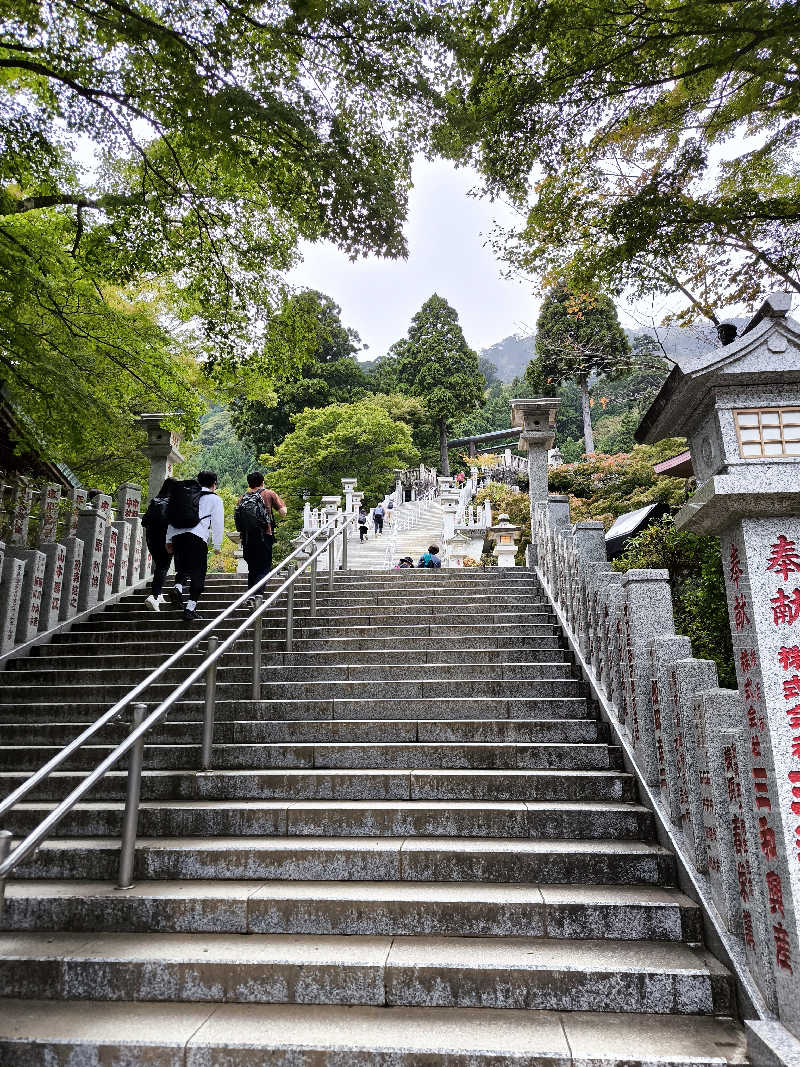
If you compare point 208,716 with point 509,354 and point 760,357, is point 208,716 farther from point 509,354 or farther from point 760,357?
point 509,354

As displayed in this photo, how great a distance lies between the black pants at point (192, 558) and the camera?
6.79 meters

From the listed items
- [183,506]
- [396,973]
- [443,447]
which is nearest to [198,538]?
[183,506]

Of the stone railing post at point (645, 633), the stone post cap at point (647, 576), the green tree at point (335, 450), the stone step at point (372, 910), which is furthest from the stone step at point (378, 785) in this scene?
the green tree at point (335, 450)

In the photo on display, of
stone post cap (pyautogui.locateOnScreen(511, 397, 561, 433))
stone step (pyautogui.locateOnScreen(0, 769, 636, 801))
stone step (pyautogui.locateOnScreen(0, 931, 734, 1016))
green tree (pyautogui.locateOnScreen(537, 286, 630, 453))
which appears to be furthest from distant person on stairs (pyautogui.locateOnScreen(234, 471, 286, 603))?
green tree (pyautogui.locateOnScreen(537, 286, 630, 453))

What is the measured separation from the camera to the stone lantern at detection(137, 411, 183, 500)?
9836 millimetres

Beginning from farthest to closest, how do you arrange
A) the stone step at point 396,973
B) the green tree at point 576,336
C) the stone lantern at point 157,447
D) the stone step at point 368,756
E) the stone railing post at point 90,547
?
the green tree at point 576,336, the stone lantern at point 157,447, the stone railing post at point 90,547, the stone step at point 368,756, the stone step at point 396,973

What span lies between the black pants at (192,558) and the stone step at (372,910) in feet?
12.5

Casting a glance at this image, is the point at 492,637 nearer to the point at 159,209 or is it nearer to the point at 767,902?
the point at 767,902

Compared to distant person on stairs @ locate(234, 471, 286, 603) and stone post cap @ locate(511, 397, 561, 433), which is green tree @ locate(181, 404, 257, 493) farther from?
distant person on stairs @ locate(234, 471, 286, 603)

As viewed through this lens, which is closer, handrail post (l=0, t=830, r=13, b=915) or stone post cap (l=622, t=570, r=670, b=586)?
handrail post (l=0, t=830, r=13, b=915)

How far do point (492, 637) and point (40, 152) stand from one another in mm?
6354

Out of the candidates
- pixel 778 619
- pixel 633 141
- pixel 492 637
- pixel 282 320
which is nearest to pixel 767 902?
pixel 778 619

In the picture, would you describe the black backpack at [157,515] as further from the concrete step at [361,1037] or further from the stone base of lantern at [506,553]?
the stone base of lantern at [506,553]

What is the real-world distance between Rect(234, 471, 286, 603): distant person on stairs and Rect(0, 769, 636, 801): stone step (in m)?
3.29
